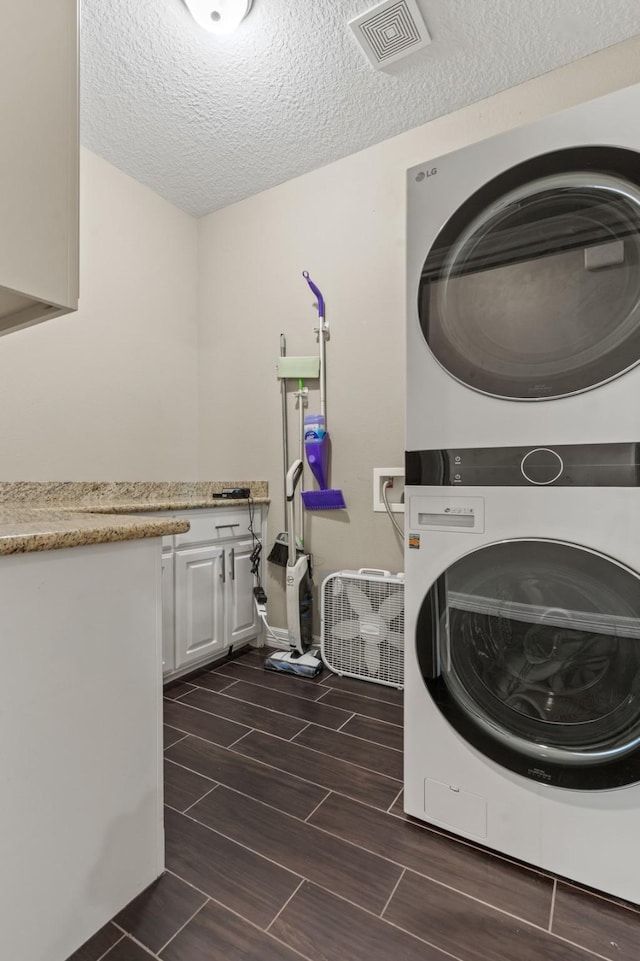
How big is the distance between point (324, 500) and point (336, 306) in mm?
999

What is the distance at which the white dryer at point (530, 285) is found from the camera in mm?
974

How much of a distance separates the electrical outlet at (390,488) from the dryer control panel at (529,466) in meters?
0.93

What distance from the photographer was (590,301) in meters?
1.01

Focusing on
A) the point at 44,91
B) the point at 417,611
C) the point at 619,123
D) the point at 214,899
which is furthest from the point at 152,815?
the point at 619,123

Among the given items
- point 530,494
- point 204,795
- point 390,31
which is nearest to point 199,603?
point 204,795

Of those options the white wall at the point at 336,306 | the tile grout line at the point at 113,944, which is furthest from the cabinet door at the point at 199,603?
the tile grout line at the point at 113,944

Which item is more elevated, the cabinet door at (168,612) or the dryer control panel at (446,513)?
the dryer control panel at (446,513)

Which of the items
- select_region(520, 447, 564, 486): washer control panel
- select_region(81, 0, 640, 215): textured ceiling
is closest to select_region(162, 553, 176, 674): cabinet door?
select_region(520, 447, 564, 486): washer control panel

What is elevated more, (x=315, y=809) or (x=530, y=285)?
(x=530, y=285)

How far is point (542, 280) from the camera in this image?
1063 mm

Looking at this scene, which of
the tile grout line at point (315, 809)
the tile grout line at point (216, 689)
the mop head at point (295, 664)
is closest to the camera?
the tile grout line at point (315, 809)

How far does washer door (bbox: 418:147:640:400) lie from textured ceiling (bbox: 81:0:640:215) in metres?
1.04

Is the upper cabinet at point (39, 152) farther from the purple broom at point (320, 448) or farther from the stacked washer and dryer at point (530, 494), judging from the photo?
the purple broom at point (320, 448)

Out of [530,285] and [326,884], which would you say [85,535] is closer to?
[326,884]
